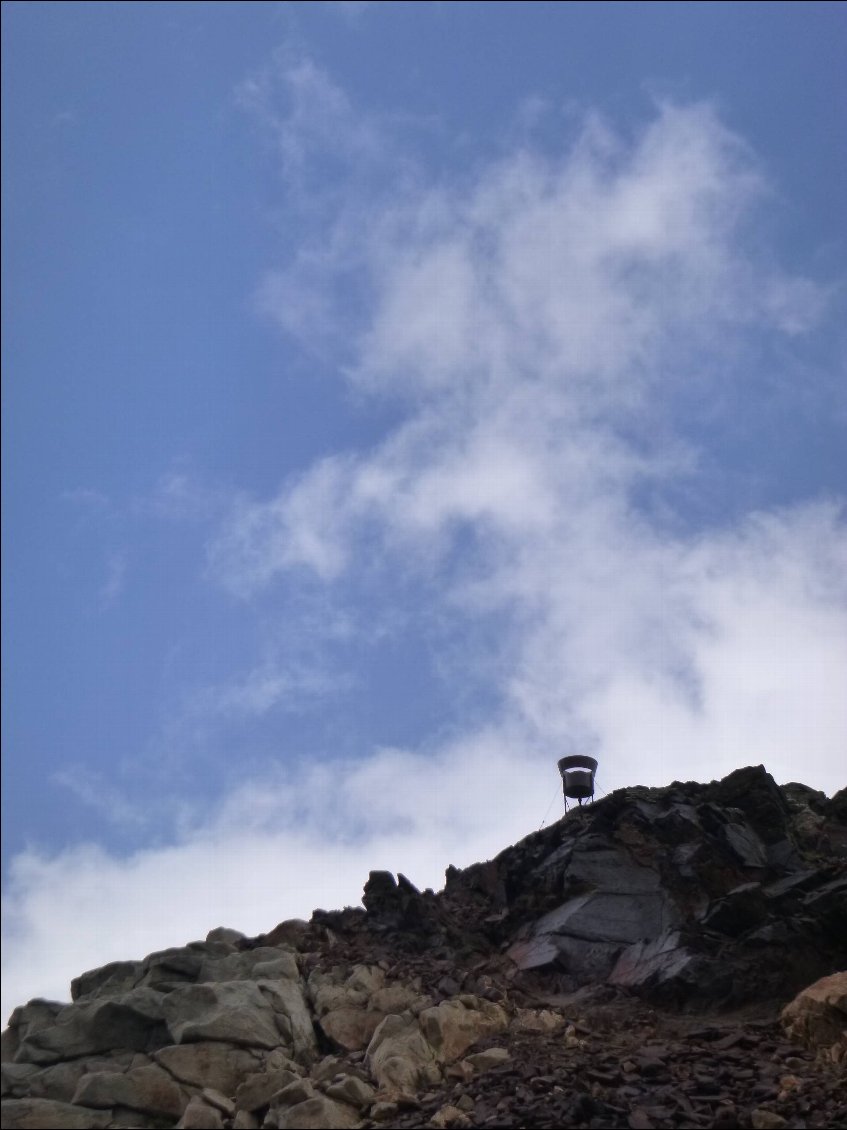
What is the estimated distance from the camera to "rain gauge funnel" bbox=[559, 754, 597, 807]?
26.6m

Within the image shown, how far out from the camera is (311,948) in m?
20.9

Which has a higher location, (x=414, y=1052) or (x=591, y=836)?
(x=591, y=836)

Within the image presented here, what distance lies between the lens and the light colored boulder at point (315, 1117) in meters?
14.6

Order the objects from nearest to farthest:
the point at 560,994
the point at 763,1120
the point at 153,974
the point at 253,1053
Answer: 1. the point at 763,1120
2. the point at 253,1053
3. the point at 153,974
4. the point at 560,994

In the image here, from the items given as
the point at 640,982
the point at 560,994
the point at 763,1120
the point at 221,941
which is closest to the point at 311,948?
the point at 221,941

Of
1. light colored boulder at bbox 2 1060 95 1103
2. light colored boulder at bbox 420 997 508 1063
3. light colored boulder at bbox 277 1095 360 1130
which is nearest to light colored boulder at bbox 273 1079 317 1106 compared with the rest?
light colored boulder at bbox 277 1095 360 1130

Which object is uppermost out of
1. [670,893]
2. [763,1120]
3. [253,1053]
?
[670,893]

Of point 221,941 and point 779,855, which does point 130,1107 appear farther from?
point 779,855

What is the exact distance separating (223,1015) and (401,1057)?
8.51ft

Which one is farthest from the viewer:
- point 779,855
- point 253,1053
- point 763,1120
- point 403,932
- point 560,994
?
point 779,855

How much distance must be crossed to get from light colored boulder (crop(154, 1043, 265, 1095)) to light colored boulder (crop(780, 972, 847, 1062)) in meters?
8.03

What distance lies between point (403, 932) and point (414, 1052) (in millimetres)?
5647

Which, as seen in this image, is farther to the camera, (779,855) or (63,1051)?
(779,855)

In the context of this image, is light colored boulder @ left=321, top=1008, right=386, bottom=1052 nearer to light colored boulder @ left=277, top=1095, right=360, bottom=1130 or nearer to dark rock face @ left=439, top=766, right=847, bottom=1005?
light colored boulder @ left=277, top=1095, right=360, bottom=1130
